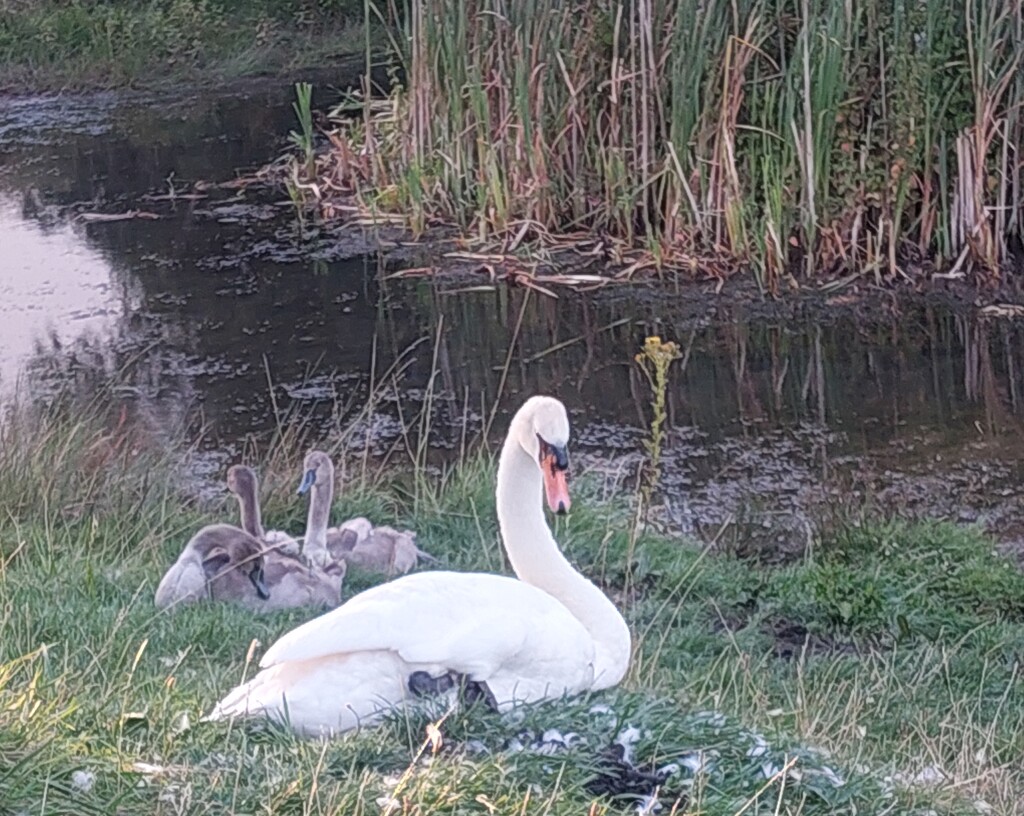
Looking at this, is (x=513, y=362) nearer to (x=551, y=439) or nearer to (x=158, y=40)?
(x=551, y=439)

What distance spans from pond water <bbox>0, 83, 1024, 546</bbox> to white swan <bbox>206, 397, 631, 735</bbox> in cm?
295

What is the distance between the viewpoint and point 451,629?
370 cm

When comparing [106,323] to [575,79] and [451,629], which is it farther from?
[451,629]

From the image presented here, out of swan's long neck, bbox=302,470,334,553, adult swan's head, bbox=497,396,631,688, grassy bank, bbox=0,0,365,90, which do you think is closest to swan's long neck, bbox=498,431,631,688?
adult swan's head, bbox=497,396,631,688

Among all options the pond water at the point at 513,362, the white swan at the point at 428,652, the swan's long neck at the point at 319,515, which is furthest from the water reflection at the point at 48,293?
the white swan at the point at 428,652

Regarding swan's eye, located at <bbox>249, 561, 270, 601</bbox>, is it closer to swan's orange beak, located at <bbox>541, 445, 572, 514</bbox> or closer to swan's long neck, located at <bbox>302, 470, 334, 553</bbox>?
swan's long neck, located at <bbox>302, 470, 334, 553</bbox>

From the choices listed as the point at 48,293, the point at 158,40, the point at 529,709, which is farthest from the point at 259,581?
the point at 158,40

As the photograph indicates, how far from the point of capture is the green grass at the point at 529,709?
297cm

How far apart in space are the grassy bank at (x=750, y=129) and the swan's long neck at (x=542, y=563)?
217 inches

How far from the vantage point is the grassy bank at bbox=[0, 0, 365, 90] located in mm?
20172

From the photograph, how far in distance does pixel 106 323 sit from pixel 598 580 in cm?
531

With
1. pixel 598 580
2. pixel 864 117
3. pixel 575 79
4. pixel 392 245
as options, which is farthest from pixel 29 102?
pixel 598 580

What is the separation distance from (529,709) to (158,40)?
18707 millimetres

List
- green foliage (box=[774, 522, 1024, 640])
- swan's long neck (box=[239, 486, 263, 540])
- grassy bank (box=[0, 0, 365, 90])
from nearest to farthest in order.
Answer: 1. green foliage (box=[774, 522, 1024, 640])
2. swan's long neck (box=[239, 486, 263, 540])
3. grassy bank (box=[0, 0, 365, 90])
